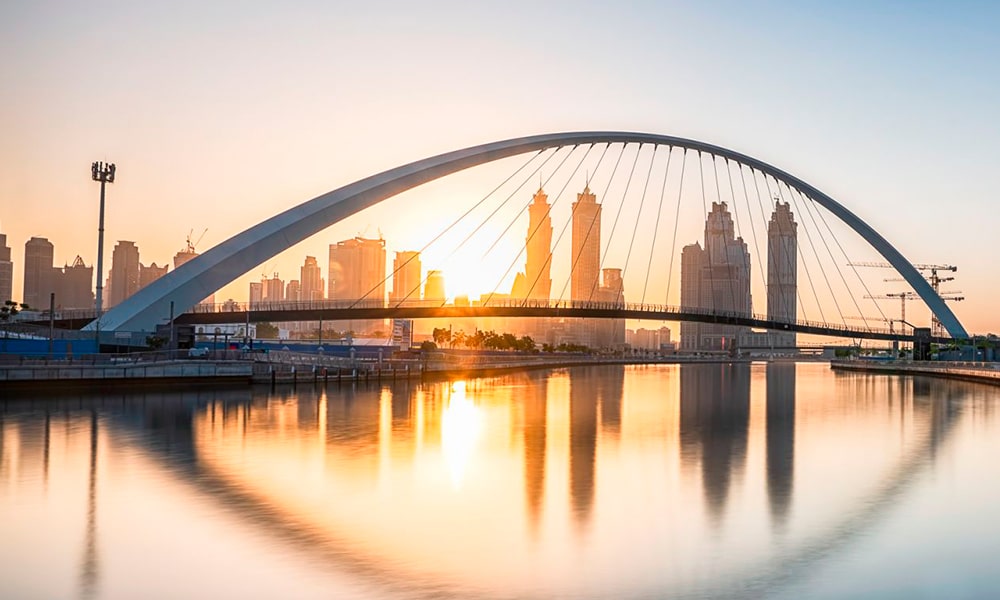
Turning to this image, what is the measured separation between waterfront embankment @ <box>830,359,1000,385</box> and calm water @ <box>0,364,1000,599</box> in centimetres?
3297

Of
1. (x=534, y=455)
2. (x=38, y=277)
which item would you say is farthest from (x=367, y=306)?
(x=38, y=277)

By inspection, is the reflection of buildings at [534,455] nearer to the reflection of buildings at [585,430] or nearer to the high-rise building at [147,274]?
the reflection of buildings at [585,430]

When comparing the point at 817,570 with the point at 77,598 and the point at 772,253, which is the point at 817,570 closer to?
the point at 77,598

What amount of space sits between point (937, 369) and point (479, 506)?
62563mm

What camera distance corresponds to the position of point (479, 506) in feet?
45.9

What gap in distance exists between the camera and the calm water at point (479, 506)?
386 inches

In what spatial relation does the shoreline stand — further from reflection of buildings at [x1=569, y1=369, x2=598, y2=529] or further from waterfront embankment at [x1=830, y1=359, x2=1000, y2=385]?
waterfront embankment at [x1=830, y1=359, x2=1000, y2=385]

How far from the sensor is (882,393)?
46.3 metres

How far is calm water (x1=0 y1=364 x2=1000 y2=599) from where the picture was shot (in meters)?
9.80

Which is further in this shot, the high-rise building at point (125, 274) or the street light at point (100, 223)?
the high-rise building at point (125, 274)

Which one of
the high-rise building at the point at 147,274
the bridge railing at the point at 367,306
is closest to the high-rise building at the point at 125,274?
the high-rise building at the point at 147,274

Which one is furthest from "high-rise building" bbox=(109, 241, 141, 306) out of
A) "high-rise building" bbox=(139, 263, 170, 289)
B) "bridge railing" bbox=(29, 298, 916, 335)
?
"bridge railing" bbox=(29, 298, 916, 335)

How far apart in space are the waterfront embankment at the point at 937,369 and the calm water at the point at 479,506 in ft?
108

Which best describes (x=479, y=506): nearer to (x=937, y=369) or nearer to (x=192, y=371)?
(x=192, y=371)
